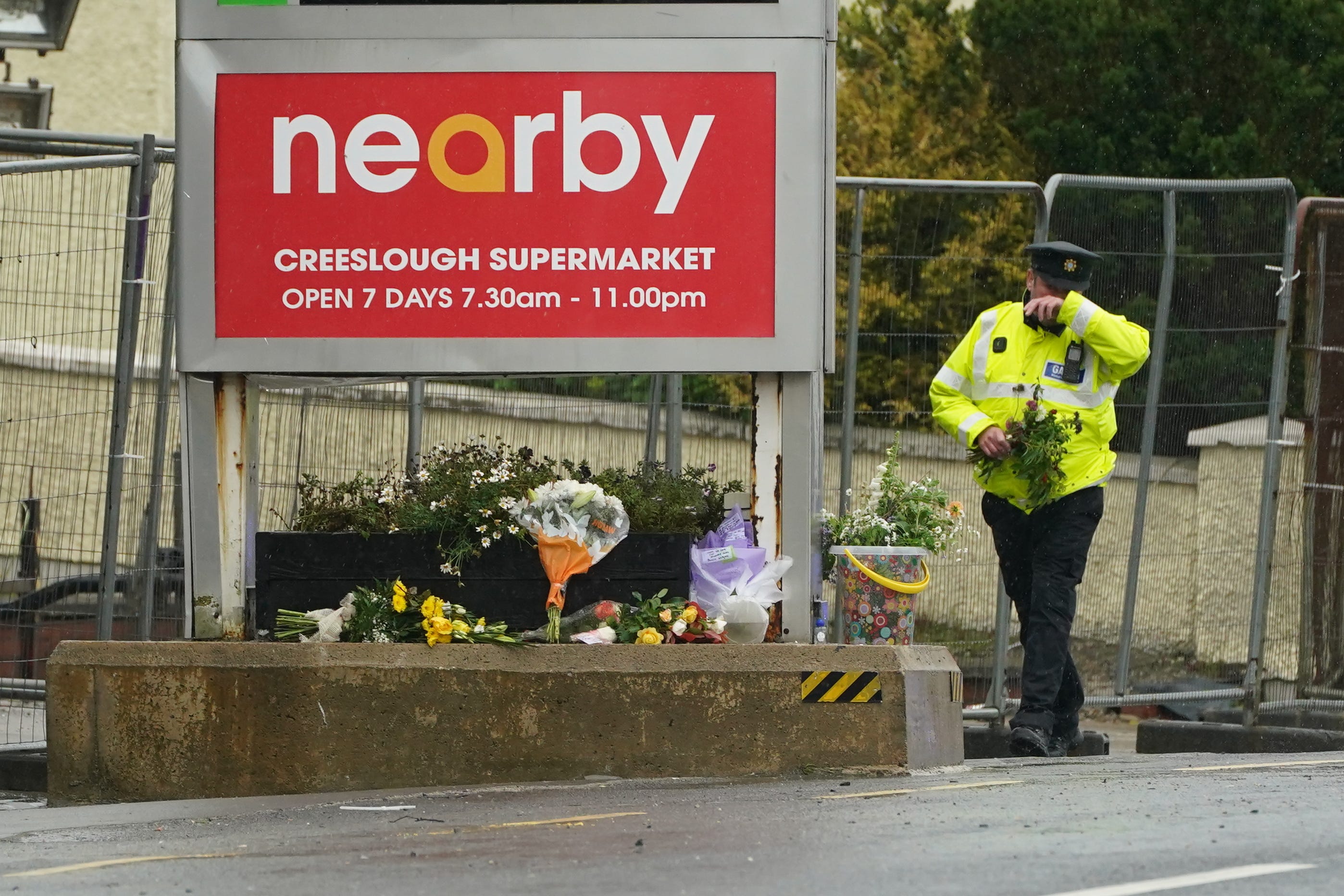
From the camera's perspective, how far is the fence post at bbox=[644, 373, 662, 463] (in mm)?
10062

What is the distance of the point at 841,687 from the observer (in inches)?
294

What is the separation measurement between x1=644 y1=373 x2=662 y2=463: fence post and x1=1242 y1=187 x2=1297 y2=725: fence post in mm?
2996

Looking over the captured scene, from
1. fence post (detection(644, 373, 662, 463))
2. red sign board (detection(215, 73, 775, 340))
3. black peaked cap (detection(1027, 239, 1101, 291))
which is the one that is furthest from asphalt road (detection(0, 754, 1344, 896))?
fence post (detection(644, 373, 662, 463))

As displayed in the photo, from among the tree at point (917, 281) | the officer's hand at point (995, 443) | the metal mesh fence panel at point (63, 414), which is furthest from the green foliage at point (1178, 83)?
the metal mesh fence panel at point (63, 414)

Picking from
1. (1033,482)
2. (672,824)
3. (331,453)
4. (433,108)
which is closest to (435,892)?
(672,824)

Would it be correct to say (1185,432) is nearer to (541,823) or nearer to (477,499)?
(477,499)

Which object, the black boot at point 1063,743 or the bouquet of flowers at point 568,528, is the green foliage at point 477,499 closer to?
the bouquet of flowers at point 568,528

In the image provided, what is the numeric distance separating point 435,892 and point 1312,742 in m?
6.55

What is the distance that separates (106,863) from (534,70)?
133 inches

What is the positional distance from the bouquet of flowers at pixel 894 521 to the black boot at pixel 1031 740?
78 centimetres

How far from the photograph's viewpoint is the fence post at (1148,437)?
412 inches

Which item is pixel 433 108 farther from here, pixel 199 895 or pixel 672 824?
pixel 199 895

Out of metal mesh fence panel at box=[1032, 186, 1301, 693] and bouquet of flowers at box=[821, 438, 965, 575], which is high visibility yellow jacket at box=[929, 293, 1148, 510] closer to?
bouquet of flowers at box=[821, 438, 965, 575]

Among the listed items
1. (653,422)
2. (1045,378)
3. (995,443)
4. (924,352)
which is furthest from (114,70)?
(995,443)
